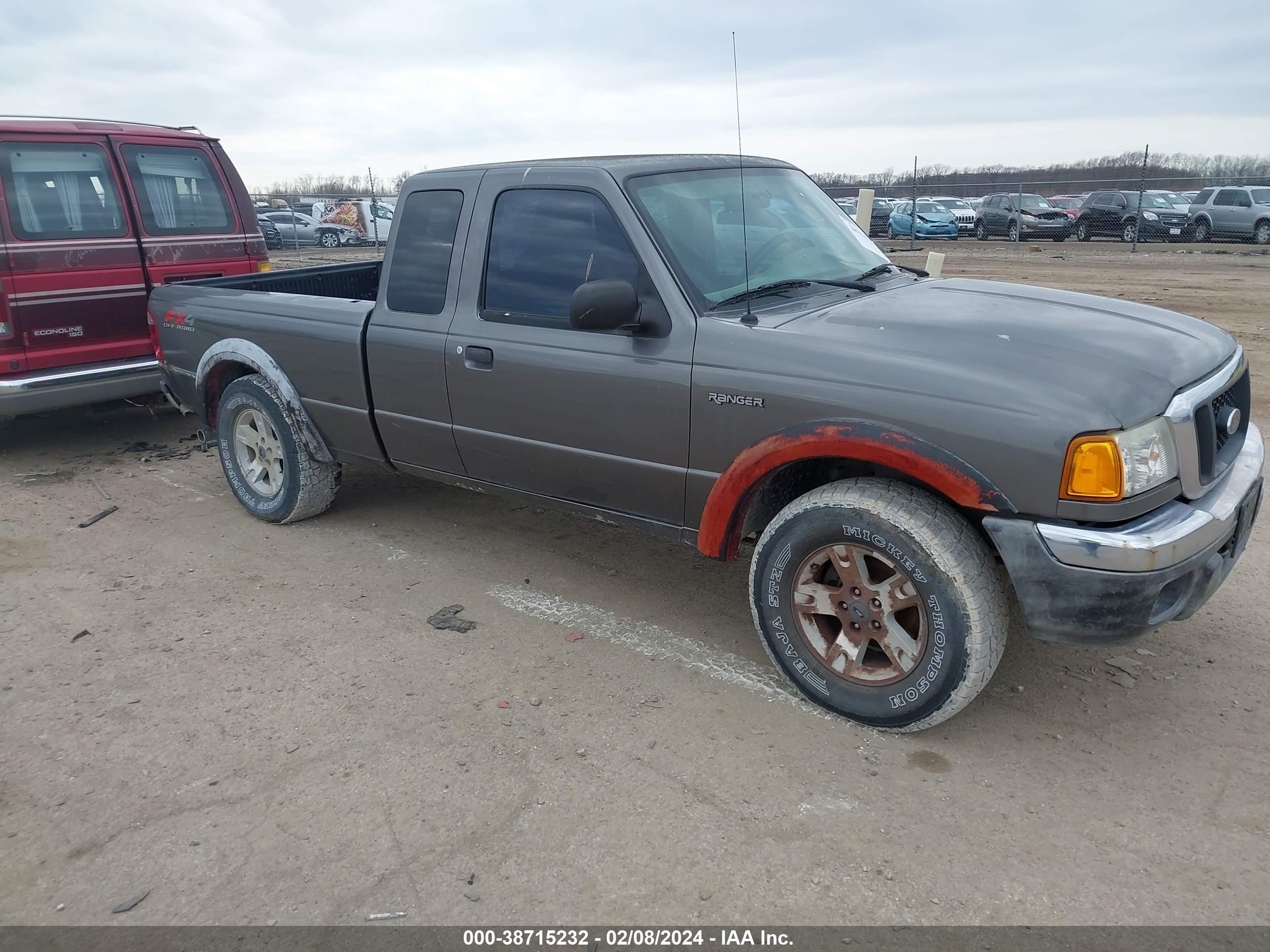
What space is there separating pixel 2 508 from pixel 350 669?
142 inches

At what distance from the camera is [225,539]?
527 centimetres

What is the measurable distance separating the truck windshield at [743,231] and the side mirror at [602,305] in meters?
0.33

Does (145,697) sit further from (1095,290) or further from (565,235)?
(1095,290)

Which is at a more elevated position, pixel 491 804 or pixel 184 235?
pixel 184 235

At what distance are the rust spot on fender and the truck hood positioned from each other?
0.20 m

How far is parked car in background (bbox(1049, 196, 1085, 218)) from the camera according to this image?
2614cm

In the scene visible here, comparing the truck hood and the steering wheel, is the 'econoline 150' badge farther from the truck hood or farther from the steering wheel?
the steering wheel

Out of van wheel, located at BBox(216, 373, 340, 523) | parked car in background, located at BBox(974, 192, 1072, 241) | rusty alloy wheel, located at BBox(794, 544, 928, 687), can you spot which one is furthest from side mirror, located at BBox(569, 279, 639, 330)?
parked car in background, located at BBox(974, 192, 1072, 241)

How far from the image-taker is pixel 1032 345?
9.98 ft

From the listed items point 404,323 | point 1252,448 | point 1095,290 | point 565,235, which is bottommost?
point 1095,290

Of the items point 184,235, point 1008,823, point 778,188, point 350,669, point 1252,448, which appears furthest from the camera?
point 184,235

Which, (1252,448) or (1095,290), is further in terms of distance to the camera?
(1095,290)

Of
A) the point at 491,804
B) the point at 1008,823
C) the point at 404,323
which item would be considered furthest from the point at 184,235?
the point at 1008,823

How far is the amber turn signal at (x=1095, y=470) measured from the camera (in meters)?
2.67
